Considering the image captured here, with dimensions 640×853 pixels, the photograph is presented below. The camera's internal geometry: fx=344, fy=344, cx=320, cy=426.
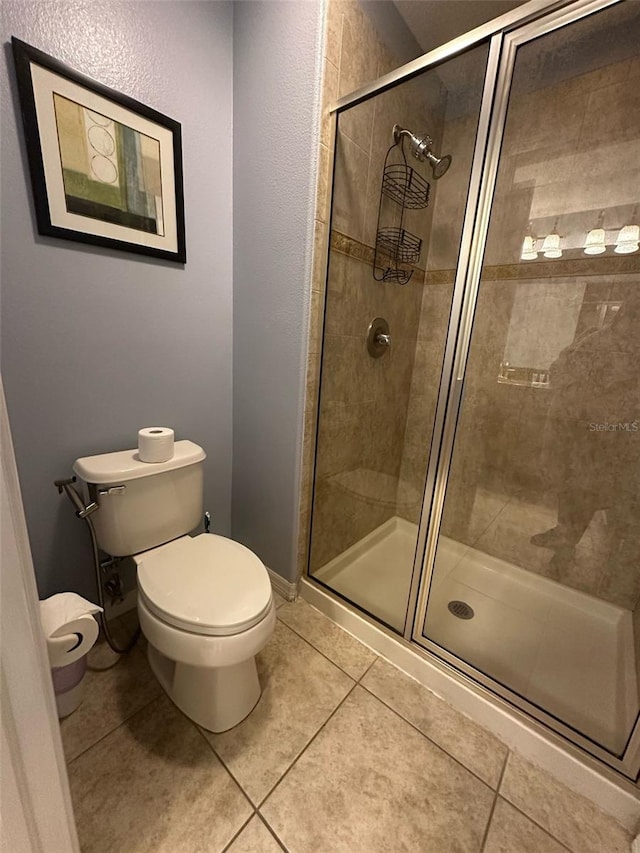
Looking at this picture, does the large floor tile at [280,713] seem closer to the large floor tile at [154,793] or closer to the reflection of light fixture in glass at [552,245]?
the large floor tile at [154,793]

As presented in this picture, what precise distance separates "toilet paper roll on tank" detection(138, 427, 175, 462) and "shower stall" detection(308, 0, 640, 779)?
0.64 m

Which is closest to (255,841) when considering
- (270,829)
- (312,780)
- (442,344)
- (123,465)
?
(270,829)

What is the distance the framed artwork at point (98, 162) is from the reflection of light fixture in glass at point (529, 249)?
143 centimetres

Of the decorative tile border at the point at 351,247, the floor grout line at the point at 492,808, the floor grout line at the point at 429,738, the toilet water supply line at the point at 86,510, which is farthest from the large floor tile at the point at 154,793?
the decorative tile border at the point at 351,247

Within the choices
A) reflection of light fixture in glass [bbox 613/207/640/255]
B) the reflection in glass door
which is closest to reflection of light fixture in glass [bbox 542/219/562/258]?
the reflection in glass door

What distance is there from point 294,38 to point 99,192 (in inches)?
32.6

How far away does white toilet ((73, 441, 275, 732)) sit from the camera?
0.91m

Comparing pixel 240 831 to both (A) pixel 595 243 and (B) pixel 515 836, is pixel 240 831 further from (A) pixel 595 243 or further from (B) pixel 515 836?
(A) pixel 595 243

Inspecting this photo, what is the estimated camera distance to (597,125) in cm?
134

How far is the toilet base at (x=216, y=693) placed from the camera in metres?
1.02

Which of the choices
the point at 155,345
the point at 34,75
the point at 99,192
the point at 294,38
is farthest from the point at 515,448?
the point at 34,75

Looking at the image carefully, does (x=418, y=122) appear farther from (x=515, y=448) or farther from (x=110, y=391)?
(x=110, y=391)

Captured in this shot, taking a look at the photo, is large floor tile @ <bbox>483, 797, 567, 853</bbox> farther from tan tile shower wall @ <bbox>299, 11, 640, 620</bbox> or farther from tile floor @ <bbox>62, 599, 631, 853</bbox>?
tan tile shower wall @ <bbox>299, 11, 640, 620</bbox>

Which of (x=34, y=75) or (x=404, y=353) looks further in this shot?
(x=404, y=353)
